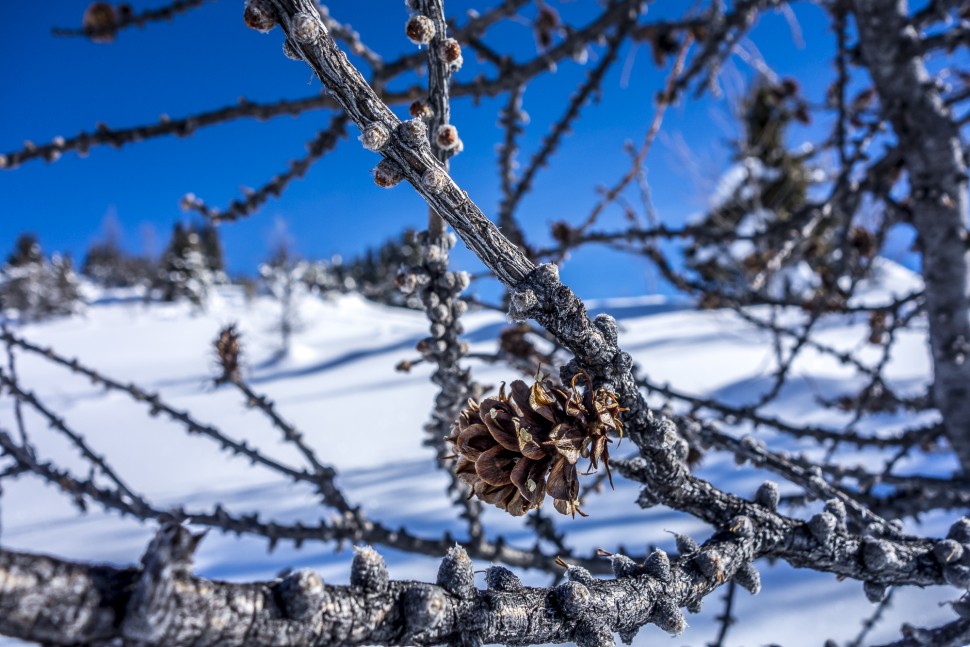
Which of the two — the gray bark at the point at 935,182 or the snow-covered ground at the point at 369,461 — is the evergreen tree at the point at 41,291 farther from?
the gray bark at the point at 935,182

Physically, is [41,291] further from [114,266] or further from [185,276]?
[114,266]

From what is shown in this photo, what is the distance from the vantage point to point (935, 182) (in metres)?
1.66

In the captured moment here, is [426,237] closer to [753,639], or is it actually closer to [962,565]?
[962,565]

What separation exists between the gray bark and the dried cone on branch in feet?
5.46

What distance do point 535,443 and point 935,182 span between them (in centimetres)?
184

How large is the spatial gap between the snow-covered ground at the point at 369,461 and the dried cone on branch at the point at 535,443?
22.0 inches

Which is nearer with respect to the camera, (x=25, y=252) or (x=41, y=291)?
(x=41, y=291)

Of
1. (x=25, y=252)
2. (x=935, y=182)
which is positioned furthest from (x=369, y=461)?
(x=25, y=252)

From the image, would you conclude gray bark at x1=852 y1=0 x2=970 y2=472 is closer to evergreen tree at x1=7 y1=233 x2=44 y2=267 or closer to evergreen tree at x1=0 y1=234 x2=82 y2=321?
evergreen tree at x1=0 y1=234 x2=82 y2=321

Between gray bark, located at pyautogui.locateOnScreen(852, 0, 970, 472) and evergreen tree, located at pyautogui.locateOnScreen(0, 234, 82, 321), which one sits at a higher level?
evergreen tree, located at pyautogui.locateOnScreen(0, 234, 82, 321)

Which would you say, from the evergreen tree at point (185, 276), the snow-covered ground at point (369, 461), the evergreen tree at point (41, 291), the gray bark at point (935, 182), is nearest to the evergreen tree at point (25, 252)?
the evergreen tree at point (41, 291)

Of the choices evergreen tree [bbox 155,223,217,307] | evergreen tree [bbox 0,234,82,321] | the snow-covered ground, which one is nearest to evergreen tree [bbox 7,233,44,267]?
evergreen tree [bbox 0,234,82,321]

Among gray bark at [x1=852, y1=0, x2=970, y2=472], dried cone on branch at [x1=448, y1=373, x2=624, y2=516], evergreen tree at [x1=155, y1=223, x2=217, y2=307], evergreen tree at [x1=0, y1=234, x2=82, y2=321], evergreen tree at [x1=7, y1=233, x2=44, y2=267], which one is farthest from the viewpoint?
evergreen tree at [x1=7, y1=233, x2=44, y2=267]

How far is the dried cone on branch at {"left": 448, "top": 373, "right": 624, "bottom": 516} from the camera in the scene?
0.47 m
